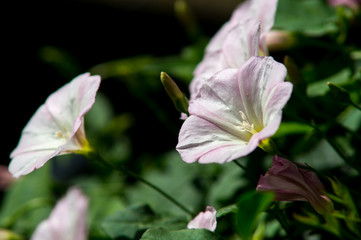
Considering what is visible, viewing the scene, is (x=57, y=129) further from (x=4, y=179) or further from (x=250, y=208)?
(x=4, y=179)

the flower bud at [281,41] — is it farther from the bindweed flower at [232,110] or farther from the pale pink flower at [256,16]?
the bindweed flower at [232,110]

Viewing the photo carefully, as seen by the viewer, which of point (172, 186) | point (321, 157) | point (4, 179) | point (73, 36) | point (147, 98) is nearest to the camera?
point (321, 157)

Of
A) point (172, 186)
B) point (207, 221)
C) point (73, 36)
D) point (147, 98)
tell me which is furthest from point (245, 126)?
point (73, 36)

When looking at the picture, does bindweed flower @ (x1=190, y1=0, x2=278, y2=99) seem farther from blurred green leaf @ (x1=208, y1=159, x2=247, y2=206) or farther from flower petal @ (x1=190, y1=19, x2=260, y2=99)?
blurred green leaf @ (x1=208, y1=159, x2=247, y2=206)

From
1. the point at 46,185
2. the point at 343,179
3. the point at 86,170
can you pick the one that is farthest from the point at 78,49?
the point at 343,179

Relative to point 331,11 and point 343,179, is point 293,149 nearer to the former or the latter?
point 343,179

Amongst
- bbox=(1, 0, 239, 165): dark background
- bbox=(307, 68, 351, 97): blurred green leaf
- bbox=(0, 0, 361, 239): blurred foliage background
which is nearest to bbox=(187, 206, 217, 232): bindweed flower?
bbox=(0, 0, 361, 239): blurred foliage background

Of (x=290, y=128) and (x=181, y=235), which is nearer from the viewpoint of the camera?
(x=181, y=235)
